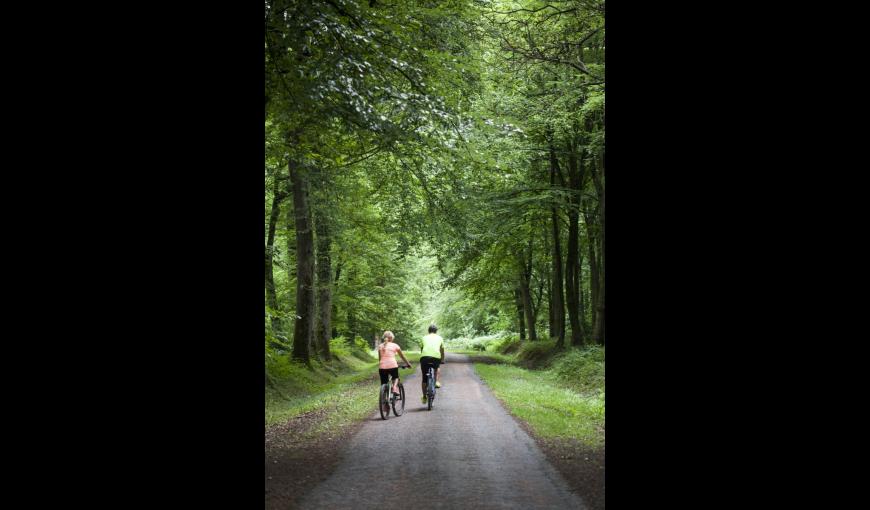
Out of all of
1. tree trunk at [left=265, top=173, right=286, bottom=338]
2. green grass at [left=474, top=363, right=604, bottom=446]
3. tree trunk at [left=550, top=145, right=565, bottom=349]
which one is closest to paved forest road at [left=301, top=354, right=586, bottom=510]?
green grass at [left=474, top=363, right=604, bottom=446]

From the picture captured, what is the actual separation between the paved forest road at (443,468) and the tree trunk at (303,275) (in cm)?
674

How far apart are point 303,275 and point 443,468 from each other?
11.6 m

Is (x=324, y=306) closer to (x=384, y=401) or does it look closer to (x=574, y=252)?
(x=574, y=252)

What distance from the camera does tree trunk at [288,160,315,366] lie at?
18.7 metres

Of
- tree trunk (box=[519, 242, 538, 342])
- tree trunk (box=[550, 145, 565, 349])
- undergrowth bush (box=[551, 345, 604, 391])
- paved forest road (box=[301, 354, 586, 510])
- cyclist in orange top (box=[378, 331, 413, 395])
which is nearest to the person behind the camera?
paved forest road (box=[301, 354, 586, 510])

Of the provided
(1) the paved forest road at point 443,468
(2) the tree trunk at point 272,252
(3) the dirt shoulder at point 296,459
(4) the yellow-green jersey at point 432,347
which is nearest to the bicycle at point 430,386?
(4) the yellow-green jersey at point 432,347

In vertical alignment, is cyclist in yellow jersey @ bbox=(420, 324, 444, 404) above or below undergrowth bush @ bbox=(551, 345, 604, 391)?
above

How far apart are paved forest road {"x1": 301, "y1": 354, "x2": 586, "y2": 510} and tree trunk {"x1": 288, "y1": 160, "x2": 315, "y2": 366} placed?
674 cm

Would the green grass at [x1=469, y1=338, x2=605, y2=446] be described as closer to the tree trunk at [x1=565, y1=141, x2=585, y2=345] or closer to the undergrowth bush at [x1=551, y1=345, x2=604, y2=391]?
the undergrowth bush at [x1=551, y1=345, x2=604, y2=391]
